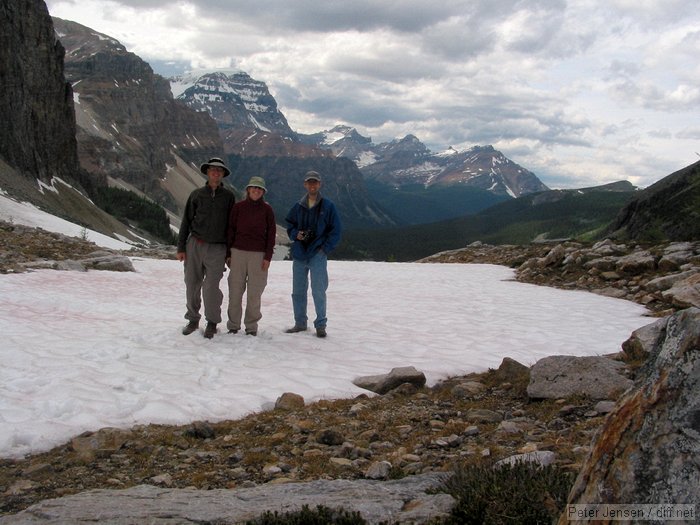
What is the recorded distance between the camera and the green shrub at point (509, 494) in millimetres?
3188

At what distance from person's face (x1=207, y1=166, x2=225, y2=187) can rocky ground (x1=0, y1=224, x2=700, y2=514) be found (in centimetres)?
488

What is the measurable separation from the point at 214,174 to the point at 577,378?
6.91m

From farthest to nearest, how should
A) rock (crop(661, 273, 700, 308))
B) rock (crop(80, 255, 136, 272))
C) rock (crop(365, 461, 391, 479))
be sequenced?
rock (crop(80, 255, 136, 272)) < rock (crop(661, 273, 700, 308)) < rock (crop(365, 461, 391, 479))

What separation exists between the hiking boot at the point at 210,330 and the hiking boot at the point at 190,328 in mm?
319


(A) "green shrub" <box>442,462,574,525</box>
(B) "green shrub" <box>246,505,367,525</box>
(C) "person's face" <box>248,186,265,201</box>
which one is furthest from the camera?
(C) "person's face" <box>248,186,265,201</box>

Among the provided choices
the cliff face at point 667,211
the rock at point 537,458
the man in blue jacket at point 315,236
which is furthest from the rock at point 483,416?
the cliff face at point 667,211

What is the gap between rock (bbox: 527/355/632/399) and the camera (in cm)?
675

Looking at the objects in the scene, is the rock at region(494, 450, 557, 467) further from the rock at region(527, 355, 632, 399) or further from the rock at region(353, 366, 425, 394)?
the rock at region(353, 366, 425, 394)

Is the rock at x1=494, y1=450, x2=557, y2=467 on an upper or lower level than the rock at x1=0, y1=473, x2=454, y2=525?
upper

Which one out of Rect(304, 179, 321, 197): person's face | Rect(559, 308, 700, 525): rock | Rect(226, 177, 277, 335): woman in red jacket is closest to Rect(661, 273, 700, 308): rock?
Rect(304, 179, 321, 197): person's face

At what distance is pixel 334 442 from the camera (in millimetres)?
5691

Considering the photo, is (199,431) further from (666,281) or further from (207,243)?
(666,281)

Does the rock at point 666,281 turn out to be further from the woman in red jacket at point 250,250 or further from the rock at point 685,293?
the woman in red jacket at point 250,250

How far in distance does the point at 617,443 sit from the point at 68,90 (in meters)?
106
